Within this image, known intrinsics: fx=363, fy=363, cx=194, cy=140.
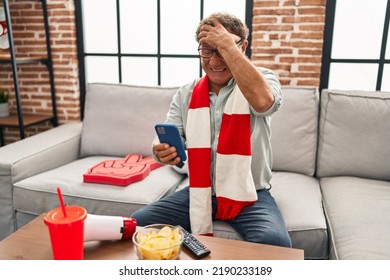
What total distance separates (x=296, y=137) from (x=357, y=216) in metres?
0.66

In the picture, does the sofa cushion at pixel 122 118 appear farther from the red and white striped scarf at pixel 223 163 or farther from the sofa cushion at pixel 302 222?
the sofa cushion at pixel 302 222

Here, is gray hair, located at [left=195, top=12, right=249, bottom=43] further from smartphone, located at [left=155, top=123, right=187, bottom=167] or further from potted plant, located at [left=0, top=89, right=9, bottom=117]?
potted plant, located at [left=0, top=89, right=9, bottom=117]

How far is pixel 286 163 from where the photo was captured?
211cm

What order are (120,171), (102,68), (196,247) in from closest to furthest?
(196,247), (120,171), (102,68)

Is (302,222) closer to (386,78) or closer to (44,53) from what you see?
(386,78)

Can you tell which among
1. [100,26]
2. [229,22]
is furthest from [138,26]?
[229,22]

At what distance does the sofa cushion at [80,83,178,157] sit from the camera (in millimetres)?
2314

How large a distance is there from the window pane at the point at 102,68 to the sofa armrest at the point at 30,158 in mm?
613

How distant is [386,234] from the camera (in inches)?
54.9

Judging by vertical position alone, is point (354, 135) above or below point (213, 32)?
below

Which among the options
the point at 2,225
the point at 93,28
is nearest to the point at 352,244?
the point at 2,225

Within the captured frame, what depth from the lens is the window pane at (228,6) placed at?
8.34 feet

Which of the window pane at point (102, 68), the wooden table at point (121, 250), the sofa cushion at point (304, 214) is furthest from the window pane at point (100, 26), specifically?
the wooden table at point (121, 250)
